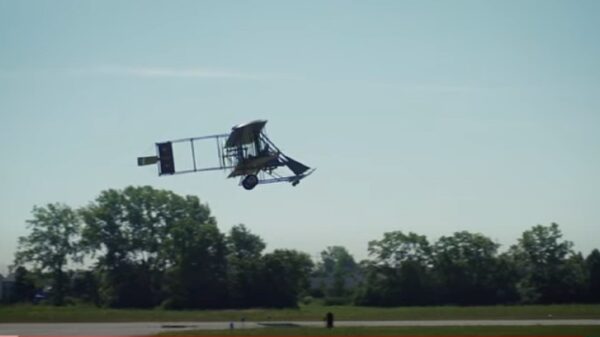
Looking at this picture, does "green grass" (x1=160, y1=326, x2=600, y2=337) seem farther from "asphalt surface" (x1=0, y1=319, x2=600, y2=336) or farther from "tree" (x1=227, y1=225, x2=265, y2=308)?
"tree" (x1=227, y1=225, x2=265, y2=308)

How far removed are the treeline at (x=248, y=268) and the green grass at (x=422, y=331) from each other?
134ft

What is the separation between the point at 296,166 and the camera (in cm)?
3344

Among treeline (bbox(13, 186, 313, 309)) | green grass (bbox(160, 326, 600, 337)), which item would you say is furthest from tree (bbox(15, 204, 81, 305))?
green grass (bbox(160, 326, 600, 337))

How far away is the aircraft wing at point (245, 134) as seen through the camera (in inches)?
1296

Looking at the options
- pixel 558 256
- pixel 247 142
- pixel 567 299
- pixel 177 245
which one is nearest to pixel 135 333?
pixel 247 142

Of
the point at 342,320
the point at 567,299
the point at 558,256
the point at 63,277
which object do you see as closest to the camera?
the point at 342,320

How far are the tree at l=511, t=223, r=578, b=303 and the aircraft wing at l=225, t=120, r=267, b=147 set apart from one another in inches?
2758

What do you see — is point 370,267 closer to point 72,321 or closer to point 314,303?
point 314,303

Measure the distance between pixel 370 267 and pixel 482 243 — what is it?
14421 mm

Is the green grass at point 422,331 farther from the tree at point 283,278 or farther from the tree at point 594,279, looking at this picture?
the tree at point 594,279

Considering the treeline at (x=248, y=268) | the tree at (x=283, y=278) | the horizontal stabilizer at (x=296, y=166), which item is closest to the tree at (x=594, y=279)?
the treeline at (x=248, y=268)

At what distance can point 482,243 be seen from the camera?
344 feet

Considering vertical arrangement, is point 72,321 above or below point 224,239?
below

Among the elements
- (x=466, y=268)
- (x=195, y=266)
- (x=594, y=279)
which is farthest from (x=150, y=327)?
(x=594, y=279)
